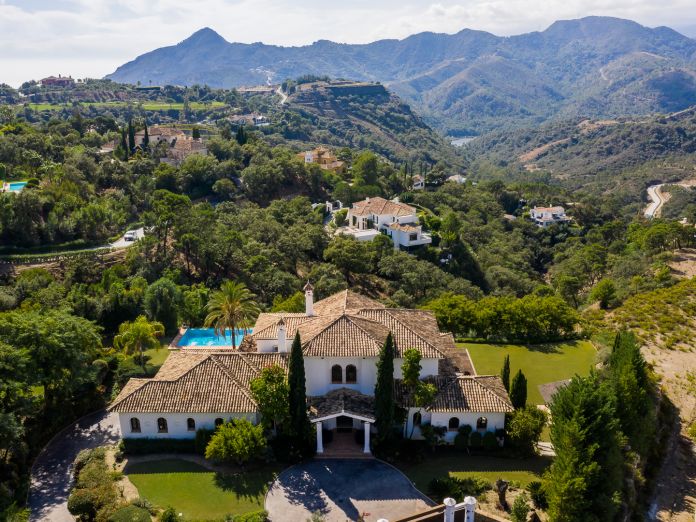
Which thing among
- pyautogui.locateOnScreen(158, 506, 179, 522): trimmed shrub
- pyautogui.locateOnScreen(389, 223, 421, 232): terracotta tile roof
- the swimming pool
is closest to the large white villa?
pyautogui.locateOnScreen(158, 506, 179, 522): trimmed shrub

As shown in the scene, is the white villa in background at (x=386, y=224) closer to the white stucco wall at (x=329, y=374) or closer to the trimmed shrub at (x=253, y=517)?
the white stucco wall at (x=329, y=374)

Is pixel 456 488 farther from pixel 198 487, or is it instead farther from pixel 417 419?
pixel 198 487

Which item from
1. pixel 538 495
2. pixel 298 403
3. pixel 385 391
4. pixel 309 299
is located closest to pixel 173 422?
pixel 298 403

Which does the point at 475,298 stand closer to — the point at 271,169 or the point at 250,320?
the point at 250,320

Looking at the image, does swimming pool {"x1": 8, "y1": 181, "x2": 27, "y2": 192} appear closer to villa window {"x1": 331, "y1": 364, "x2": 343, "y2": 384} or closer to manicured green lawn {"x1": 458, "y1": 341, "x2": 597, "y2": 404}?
villa window {"x1": 331, "y1": 364, "x2": 343, "y2": 384}

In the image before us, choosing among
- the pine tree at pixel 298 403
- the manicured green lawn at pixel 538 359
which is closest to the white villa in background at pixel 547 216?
the manicured green lawn at pixel 538 359

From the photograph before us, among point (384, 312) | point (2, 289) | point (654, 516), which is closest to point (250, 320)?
point (384, 312)
